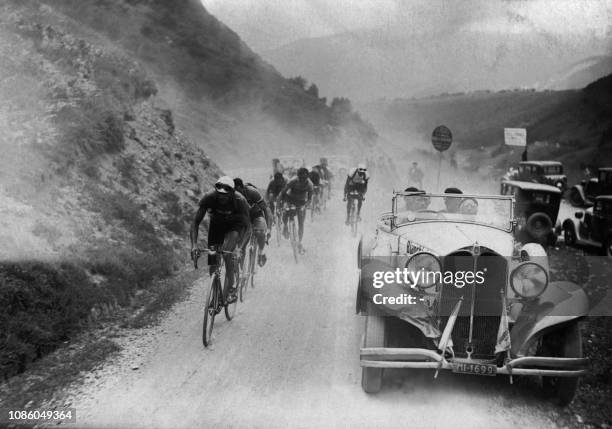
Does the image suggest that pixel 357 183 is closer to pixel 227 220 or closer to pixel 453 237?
pixel 227 220

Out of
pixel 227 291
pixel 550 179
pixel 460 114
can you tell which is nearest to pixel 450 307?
pixel 227 291

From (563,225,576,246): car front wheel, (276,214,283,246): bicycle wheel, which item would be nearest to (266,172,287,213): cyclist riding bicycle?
(276,214,283,246): bicycle wheel

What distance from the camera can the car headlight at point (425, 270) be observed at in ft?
19.3

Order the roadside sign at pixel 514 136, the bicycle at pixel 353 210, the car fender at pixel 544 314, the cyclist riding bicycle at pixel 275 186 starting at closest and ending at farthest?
the car fender at pixel 544 314 < the cyclist riding bicycle at pixel 275 186 < the bicycle at pixel 353 210 < the roadside sign at pixel 514 136

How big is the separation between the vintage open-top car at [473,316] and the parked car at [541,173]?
27.8 meters

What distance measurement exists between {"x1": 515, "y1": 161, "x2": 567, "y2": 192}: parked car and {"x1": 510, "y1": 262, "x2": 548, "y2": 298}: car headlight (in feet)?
92.8

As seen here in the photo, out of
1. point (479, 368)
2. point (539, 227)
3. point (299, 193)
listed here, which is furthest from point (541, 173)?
point (479, 368)

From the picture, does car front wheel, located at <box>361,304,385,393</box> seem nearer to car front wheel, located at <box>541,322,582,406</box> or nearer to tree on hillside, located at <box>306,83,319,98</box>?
car front wheel, located at <box>541,322,582,406</box>

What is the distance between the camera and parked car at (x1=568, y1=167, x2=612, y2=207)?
25.5m

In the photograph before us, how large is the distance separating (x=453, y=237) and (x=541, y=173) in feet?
93.4

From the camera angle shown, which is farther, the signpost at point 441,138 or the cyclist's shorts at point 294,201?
the signpost at point 441,138

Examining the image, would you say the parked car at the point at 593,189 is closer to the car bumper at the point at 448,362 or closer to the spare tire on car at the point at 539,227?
the spare tire on car at the point at 539,227
